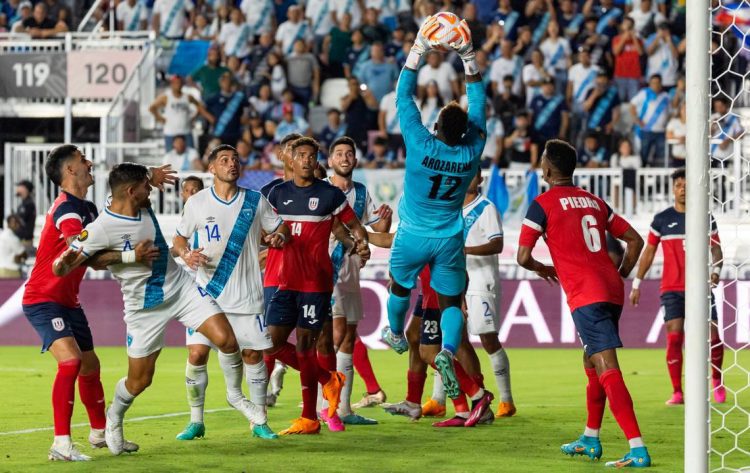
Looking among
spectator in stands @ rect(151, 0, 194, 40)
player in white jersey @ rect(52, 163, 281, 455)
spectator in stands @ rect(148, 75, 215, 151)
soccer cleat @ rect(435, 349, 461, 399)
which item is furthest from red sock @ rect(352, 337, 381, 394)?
spectator in stands @ rect(151, 0, 194, 40)

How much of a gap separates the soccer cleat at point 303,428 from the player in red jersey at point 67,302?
1262 millimetres

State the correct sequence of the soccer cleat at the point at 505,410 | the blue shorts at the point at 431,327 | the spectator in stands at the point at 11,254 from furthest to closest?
1. the spectator in stands at the point at 11,254
2. the soccer cleat at the point at 505,410
3. the blue shorts at the point at 431,327

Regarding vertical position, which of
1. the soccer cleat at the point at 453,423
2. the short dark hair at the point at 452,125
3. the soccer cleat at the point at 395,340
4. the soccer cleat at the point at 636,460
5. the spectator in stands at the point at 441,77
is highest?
the spectator in stands at the point at 441,77

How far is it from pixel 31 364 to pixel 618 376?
33.0 feet

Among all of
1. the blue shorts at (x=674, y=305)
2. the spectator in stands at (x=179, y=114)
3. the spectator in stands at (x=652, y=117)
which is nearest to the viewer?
the blue shorts at (x=674, y=305)

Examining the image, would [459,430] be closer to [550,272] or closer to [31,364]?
[550,272]

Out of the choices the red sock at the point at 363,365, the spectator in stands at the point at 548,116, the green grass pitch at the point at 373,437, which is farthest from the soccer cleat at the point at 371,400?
the spectator in stands at the point at 548,116

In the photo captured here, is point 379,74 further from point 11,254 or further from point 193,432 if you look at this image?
A: point 193,432

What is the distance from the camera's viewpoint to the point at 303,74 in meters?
23.1

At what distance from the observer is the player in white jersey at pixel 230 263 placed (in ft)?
30.2

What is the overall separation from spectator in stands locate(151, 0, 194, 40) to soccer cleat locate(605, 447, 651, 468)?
60.3 feet

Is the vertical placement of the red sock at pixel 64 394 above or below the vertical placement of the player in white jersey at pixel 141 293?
below

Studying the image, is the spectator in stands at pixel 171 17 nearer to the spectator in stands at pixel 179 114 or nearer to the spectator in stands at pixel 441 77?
the spectator in stands at pixel 179 114

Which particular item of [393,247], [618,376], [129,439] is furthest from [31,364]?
[618,376]
